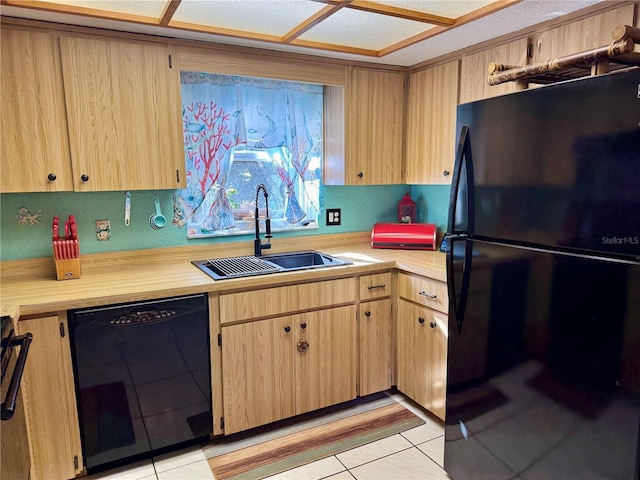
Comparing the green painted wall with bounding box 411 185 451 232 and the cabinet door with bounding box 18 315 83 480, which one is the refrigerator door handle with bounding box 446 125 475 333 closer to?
the green painted wall with bounding box 411 185 451 232

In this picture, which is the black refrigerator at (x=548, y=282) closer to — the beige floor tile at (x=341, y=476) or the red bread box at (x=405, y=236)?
the beige floor tile at (x=341, y=476)

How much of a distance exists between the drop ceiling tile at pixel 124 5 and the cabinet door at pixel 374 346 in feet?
6.04

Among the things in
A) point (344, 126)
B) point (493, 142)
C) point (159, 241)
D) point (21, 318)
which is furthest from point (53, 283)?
point (493, 142)

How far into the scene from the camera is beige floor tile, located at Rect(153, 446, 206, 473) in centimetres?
213

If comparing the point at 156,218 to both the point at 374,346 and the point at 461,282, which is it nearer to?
the point at 374,346

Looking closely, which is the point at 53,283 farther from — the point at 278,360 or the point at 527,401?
the point at 527,401

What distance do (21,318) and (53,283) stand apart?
36 centimetres

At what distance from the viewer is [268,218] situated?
2.73m

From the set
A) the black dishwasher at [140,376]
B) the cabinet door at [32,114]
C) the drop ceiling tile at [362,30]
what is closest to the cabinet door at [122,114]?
the cabinet door at [32,114]

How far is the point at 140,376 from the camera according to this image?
80.9 inches

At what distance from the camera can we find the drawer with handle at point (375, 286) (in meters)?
2.55

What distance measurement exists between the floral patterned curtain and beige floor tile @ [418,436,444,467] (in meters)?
1.58

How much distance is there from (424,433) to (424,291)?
79 cm

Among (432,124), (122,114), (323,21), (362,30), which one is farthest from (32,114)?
(432,124)
